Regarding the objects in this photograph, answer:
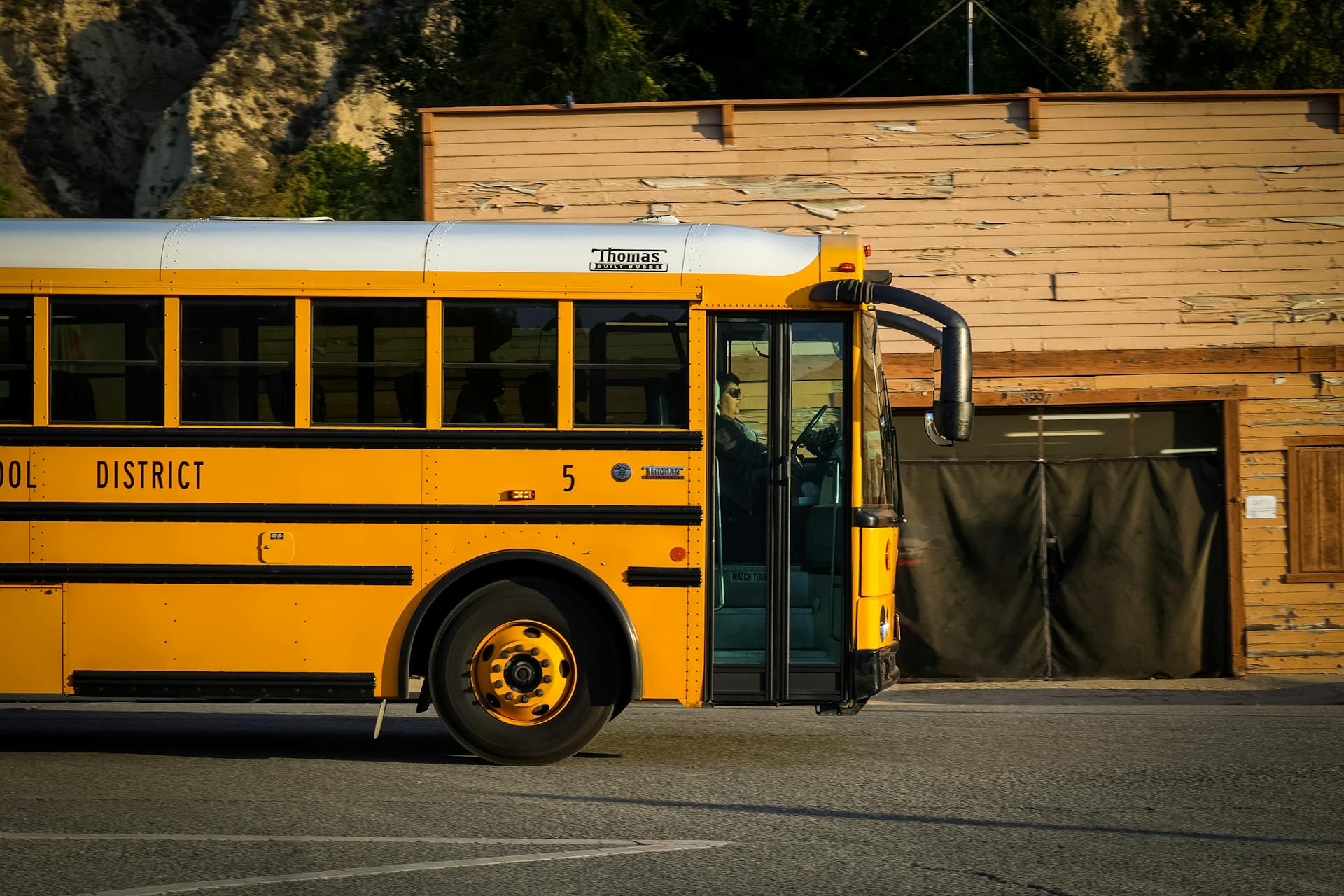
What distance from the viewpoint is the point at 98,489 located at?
8.26 meters

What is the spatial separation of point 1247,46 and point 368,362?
2949cm

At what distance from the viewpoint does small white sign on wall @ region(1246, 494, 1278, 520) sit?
46.8ft

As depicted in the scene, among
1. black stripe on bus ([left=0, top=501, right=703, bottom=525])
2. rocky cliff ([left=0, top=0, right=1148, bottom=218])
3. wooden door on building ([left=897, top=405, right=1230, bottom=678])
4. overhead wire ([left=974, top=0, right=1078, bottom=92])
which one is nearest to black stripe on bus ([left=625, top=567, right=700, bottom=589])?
black stripe on bus ([left=0, top=501, right=703, bottom=525])

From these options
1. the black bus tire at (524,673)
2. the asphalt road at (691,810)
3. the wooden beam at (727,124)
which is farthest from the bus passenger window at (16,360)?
the wooden beam at (727,124)

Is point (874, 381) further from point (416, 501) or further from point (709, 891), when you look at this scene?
point (709, 891)

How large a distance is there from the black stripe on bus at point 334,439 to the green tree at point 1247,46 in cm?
2719

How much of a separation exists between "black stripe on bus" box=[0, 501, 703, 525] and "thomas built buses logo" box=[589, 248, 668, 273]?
134 centimetres

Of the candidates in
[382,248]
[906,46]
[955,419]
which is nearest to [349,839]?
[382,248]

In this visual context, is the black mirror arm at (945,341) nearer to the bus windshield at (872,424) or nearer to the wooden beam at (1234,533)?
the bus windshield at (872,424)

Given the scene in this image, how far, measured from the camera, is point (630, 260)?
27.4 ft

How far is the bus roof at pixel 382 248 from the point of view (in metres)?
8.30

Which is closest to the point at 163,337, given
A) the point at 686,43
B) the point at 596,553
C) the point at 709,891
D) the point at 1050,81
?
the point at 596,553

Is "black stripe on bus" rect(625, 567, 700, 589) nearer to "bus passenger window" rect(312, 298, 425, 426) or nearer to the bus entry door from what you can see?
the bus entry door

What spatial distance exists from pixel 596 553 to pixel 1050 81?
25.3 m
